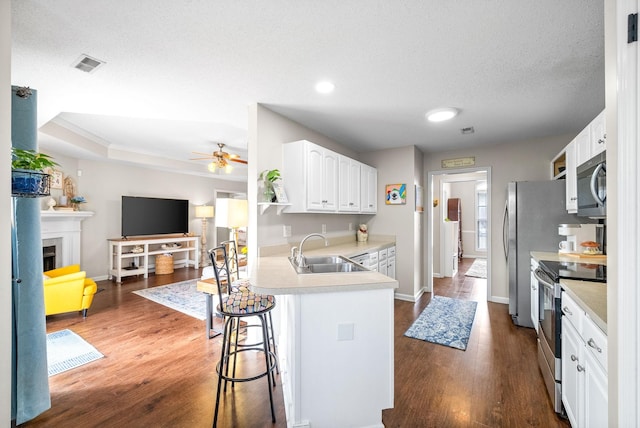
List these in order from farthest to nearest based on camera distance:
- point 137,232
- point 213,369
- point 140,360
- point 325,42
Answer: point 137,232 → point 140,360 → point 213,369 → point 325,42

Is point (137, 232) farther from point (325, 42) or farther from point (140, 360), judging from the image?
point (325, 42)

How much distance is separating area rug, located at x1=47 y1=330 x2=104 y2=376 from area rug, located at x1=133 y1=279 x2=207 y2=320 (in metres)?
1.08

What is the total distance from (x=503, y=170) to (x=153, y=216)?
6.69 metres

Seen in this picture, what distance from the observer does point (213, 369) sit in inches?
93.0

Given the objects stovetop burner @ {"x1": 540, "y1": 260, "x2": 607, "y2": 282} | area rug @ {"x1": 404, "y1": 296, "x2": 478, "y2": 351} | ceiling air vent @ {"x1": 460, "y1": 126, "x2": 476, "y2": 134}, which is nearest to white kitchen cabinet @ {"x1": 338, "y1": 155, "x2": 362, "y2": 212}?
ceiling air vent @ {"x1": 460, "y1": 126, "x2": 476, "y2": 134}

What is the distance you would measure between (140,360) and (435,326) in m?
3.01

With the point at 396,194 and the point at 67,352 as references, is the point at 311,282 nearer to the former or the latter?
the point at 67,352

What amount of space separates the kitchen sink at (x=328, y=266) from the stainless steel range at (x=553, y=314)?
4.03 ft

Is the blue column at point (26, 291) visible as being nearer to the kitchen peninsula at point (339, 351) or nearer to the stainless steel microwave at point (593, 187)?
the kitchen peninsula at point (339, 351)

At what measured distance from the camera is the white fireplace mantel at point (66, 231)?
4.69 m

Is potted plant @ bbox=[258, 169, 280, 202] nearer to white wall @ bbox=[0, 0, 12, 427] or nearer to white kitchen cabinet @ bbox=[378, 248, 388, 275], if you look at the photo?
white wall @ bbox=[0, 0, 12, 427]

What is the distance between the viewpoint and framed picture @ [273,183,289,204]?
282 cm

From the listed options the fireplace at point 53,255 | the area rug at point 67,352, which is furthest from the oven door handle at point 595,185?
the fireplace at point 53,255

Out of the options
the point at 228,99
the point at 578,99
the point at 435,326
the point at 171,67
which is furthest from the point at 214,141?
the point at 578,99
